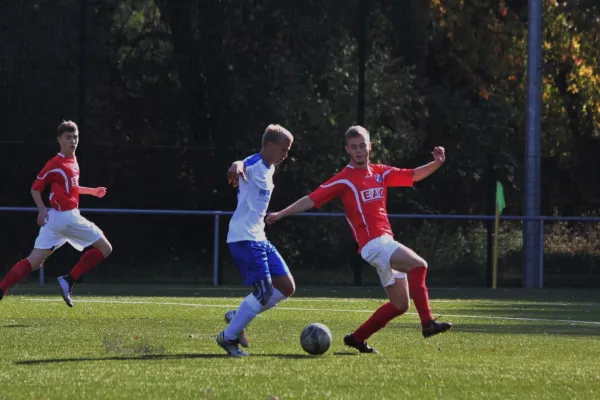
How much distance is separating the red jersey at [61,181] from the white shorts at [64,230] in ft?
0.31

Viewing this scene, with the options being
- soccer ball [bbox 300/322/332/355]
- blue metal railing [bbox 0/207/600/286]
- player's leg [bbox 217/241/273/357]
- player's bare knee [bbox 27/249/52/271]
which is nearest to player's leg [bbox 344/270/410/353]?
soccer ball [bbox 300/322/332/355]

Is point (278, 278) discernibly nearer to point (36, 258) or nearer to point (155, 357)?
point (155, 357)

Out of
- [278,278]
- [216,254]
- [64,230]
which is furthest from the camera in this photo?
[216,254]

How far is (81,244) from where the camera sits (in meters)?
14.8

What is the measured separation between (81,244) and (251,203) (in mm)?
5322

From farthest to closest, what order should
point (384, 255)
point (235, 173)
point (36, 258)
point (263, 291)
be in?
1. point (36, 258)
2. point (384, 255)
3. point (263, 291)
4. point (235, 173)

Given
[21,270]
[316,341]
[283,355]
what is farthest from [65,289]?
[316,341]

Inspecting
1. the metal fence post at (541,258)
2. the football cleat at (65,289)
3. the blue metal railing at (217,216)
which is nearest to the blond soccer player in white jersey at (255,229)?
the football cleat at (65,289)

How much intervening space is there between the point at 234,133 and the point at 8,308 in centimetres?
906

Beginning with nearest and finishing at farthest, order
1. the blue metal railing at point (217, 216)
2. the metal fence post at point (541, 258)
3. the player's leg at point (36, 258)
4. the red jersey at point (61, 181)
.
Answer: the player's leg at point (36, 258) → the red jersey at point (61, 181) → the blue metal railing at point (217, 216) → the metal fence post at point (541, 258)

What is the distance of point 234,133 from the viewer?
23.5 m

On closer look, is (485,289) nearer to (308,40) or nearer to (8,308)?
(308,40)

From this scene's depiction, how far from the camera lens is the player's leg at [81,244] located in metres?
14.6

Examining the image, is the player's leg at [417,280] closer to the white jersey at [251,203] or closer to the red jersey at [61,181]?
the white jersey at [251,203]
